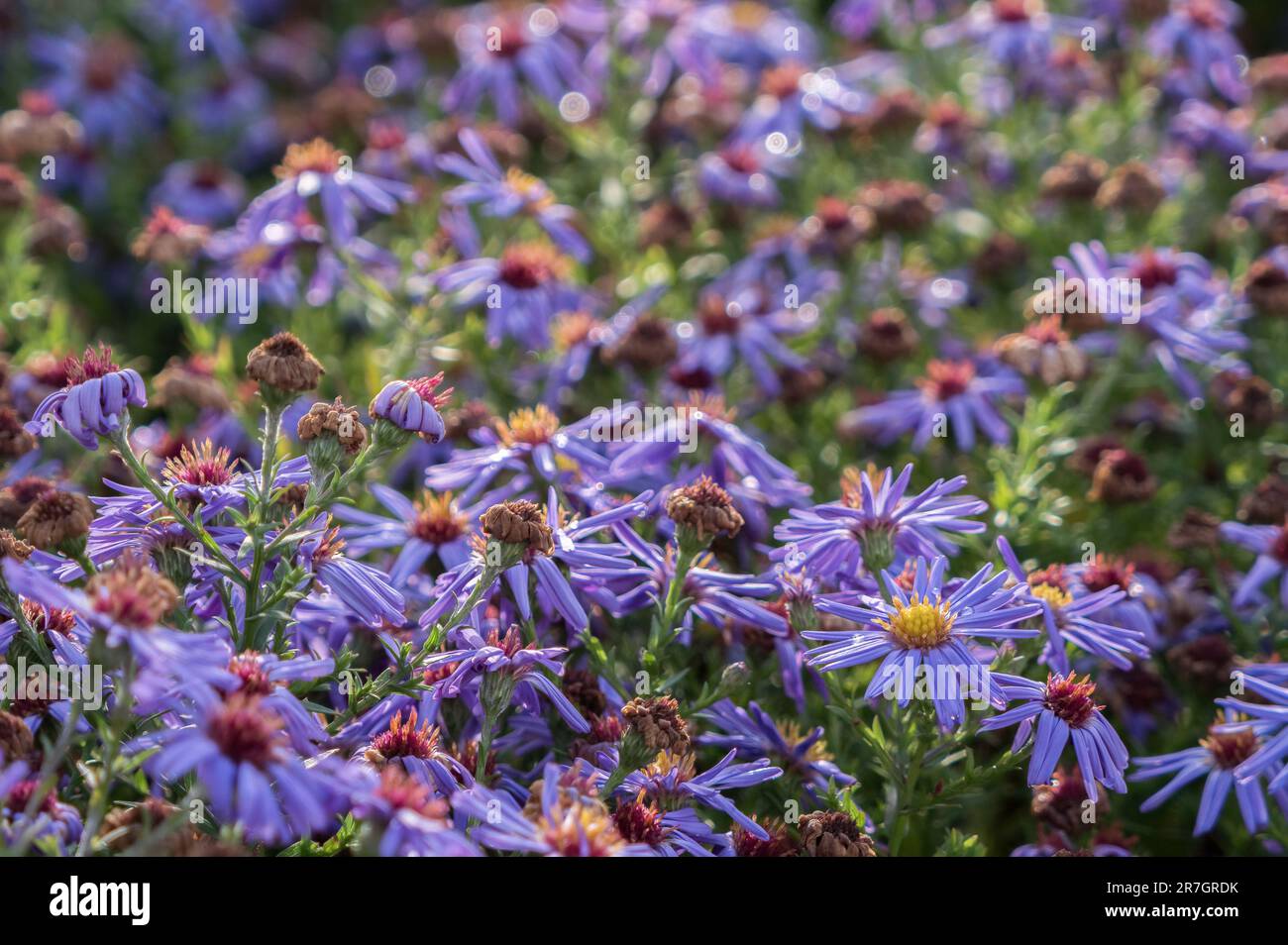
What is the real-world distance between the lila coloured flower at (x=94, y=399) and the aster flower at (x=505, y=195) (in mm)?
1517

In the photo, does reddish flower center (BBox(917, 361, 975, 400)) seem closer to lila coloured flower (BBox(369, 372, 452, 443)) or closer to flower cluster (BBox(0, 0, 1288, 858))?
flower cluster (BBox(0, 0, 1288, 858))

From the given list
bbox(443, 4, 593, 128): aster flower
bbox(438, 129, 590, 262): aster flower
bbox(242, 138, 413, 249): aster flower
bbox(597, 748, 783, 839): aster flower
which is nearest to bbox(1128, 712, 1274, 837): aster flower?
bbox(597, 748, 783, 839): aster flower

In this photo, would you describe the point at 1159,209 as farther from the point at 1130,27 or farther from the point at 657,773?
the point at 657,773

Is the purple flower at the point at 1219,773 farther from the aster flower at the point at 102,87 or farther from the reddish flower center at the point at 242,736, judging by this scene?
the aster flower at the point at 102,87

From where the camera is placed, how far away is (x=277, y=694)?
218cm

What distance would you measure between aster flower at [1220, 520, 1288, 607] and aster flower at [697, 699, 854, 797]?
3.69ft

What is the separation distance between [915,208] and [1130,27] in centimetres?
149

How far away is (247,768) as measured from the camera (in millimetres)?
1911

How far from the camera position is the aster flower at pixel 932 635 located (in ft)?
7.91

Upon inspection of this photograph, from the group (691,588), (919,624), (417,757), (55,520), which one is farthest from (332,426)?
(919,624)

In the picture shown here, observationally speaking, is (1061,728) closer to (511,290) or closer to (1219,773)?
(1219,773)

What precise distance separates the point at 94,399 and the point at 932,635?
1.55 meters

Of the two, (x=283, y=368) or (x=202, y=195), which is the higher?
(x=202, y=195)
